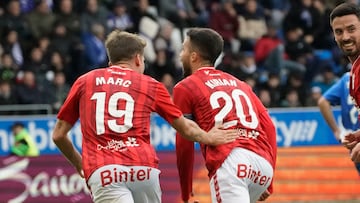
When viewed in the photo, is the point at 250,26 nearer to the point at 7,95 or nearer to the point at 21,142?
the point at 7,95

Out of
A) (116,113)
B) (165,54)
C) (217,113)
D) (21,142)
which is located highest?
(116,113)

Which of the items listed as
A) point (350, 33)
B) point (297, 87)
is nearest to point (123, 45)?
point (350, 33)

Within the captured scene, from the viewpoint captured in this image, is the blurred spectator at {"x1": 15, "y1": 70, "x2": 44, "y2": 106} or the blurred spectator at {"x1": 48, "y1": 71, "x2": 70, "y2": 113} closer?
the blurred spectator at {"x1": 15, "y1": 70, "x2": 44, "y2": 106}

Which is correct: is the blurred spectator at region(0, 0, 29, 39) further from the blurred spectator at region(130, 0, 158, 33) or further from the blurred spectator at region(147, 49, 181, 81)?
the blurred spectator at region(147, 49, 181, 81)

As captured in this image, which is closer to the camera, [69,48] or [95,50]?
[69,48]

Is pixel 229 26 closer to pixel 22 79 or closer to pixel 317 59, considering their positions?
pixel 317 59

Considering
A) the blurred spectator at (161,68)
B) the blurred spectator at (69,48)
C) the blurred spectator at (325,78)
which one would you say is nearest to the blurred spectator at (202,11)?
the blurred spectator at (161,68)

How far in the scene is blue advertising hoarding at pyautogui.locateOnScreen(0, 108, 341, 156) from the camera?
57.4ft

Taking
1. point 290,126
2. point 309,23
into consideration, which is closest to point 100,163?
point 290,126

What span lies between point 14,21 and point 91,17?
64.5 inches

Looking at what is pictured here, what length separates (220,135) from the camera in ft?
26.7

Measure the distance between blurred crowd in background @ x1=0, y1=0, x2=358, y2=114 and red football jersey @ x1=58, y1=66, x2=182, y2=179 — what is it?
35.1 feet

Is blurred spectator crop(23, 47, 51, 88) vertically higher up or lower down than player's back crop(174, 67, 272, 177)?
lower down

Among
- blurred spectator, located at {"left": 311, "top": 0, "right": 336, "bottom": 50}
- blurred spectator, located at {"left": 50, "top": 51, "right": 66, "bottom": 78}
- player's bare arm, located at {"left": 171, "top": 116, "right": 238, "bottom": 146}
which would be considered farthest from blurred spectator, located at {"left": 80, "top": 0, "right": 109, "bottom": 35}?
player's bare arm, located at {"left": 171, "top": 116, "right": 238, "bottom": 146}
